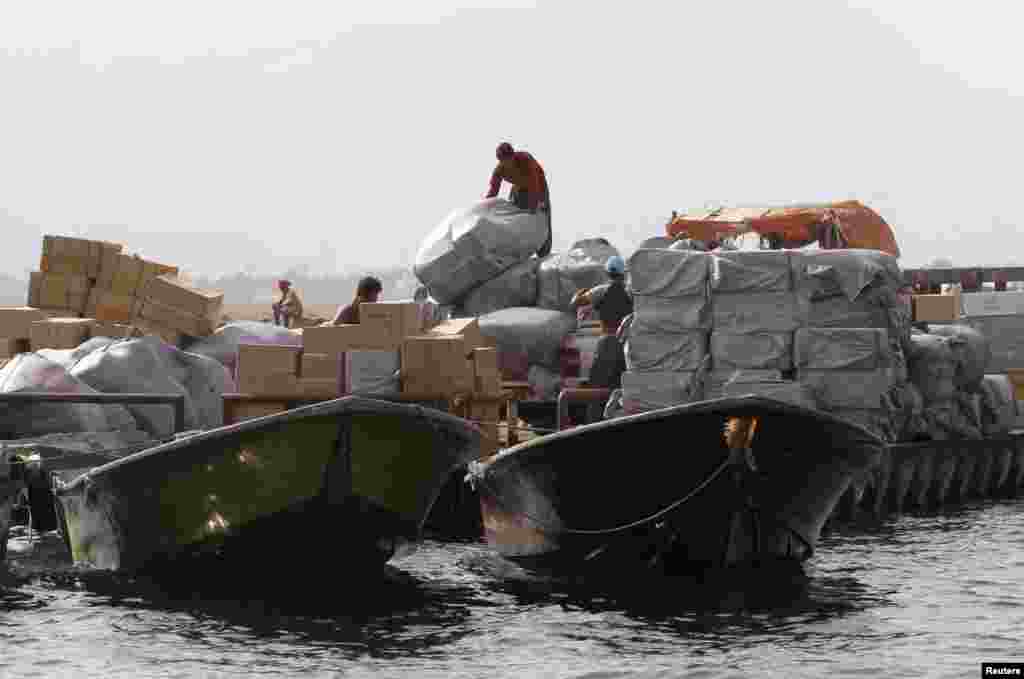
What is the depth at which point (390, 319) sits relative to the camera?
1692cm

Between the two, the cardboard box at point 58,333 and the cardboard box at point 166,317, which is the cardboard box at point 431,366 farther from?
the cardboard box at point 166,317

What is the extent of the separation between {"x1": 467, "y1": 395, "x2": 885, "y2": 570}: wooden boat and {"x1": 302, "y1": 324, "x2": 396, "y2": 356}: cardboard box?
2943mm

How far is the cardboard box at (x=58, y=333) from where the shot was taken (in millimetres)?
21062

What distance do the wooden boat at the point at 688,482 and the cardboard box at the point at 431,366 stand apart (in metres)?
2.79

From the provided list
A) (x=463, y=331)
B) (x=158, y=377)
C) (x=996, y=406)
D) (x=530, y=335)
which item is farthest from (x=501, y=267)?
(x=996, y=406)

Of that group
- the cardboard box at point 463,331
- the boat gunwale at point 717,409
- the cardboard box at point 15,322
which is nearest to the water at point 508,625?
the boat gunwale at point 717,409

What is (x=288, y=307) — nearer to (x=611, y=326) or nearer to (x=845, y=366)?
(x=611, y=326)

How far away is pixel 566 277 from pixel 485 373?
4882 mm

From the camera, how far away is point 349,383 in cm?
1702

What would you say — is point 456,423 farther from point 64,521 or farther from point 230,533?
point 64,521

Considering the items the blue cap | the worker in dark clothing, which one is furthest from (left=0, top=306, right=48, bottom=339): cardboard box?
the blue cap

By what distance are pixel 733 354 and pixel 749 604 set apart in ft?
19.0

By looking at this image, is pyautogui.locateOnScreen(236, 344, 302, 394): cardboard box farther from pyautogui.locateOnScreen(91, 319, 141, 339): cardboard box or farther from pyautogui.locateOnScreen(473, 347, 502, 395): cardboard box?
pyautogui.locateOnScreen(91, 319, 141, 339): cardboard box

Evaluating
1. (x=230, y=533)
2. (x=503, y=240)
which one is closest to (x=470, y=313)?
(x=503, y=240)
